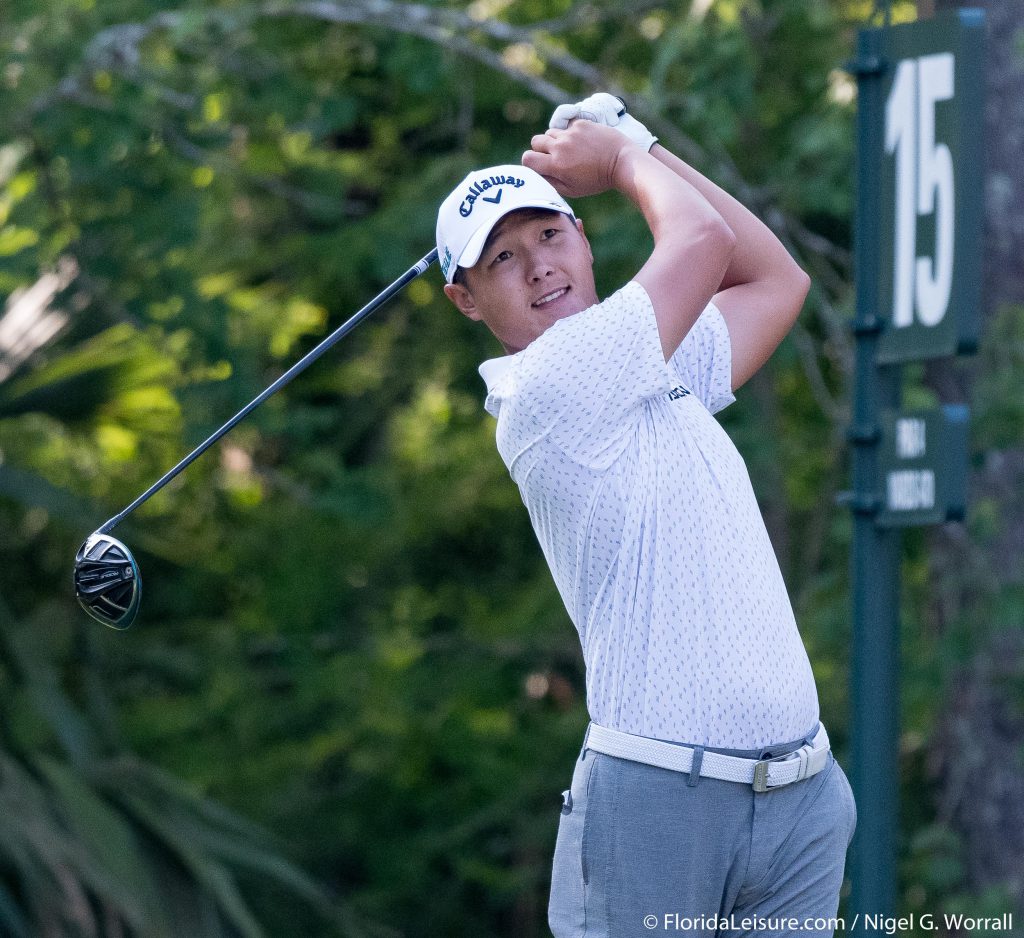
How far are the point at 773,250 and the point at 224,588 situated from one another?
18.9ft

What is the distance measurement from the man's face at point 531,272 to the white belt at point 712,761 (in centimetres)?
57

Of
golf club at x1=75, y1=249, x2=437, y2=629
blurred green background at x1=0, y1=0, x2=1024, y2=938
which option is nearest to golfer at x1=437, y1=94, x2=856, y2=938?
golf club at x1=75, y1=249, x2=437, y2=629

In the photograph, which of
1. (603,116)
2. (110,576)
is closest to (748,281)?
(603,116)

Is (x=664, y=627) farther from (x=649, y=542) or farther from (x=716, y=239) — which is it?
(x=716, y=239)

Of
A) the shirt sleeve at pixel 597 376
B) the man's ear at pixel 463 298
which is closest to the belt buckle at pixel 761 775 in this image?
the shirt sleeve at pixel 597 376

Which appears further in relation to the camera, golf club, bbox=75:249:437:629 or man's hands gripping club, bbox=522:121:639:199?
golf club, bbox=75:249:437:629

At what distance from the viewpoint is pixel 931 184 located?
3.98 m

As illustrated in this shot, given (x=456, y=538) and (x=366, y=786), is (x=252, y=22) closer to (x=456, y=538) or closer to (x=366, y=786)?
(x=456, y=538)

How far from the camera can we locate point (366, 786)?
7691mm

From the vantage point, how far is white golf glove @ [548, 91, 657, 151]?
2480mm

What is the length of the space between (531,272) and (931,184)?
6.39 feet

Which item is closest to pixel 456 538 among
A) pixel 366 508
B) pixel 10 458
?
pixel 366 508

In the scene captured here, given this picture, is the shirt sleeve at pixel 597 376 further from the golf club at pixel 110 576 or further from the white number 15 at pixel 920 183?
the white number 15 at pixel 920 183

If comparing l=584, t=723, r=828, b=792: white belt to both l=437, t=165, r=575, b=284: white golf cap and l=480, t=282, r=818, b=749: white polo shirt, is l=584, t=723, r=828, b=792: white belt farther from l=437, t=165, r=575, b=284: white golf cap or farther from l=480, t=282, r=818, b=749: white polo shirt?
l=437, t=165, r=575, b=284: white golf cap
